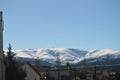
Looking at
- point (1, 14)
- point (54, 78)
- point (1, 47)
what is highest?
point (1, 14)

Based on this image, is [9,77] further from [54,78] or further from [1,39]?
[54,78]

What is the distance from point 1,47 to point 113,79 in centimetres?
2525

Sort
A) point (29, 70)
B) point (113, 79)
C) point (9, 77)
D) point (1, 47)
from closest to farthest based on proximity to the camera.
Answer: point (1, 47) → point (9, 77) → point (29, 70) → point (113, 79)

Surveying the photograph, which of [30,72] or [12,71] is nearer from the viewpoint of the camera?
[12,71]

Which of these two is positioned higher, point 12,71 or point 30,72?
point 12,71

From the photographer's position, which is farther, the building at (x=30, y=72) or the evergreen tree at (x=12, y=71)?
the building at (x=30, y=72)

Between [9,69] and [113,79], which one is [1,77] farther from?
[113,79]

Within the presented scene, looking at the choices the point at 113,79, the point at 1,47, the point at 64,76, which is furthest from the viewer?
the point at 64,76

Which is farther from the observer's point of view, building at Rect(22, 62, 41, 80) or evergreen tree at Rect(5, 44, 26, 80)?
building at Rect(22, 62, 41, 80)

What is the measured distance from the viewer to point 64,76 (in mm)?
78625

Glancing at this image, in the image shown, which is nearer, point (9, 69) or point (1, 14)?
point (1, 14)

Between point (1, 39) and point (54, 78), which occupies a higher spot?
point (1, 39)

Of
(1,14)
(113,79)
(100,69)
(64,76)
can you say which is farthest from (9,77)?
(100,69)

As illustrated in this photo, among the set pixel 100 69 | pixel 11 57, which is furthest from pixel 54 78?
pixel 11 57
